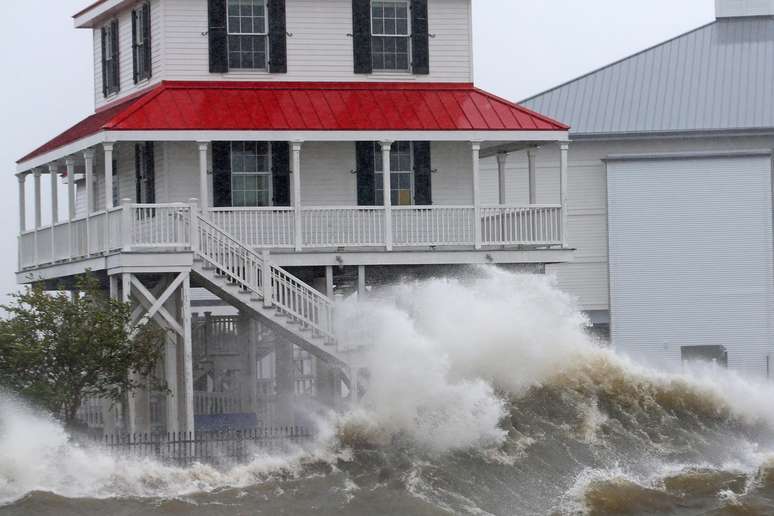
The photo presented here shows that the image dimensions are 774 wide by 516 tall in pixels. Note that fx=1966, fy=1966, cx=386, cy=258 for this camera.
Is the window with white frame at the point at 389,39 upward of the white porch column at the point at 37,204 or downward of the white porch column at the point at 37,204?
upward

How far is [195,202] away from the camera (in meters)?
37.1

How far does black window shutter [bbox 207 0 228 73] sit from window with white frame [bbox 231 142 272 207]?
1.73 metres

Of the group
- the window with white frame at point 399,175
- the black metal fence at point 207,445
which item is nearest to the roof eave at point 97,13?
the window with white frame at point 399,175

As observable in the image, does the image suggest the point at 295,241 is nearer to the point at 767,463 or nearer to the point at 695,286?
the point at 767,463

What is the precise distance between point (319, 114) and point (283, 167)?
1564 mm

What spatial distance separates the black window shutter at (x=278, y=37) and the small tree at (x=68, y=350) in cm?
738

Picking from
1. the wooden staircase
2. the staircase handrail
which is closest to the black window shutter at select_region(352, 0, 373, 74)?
the staircase handrail

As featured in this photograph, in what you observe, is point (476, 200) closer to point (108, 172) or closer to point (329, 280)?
point (329, 280)

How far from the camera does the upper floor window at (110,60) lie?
144 feet

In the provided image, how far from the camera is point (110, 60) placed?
44281 millimetres

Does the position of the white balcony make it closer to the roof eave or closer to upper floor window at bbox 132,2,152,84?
upper floor window at bbox 132,2,152,84

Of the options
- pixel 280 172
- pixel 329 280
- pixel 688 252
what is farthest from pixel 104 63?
pixel 688 252

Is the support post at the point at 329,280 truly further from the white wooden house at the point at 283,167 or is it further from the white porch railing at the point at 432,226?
the white porch railing at the point at 432,226

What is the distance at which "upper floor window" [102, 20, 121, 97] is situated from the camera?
4388 cm
